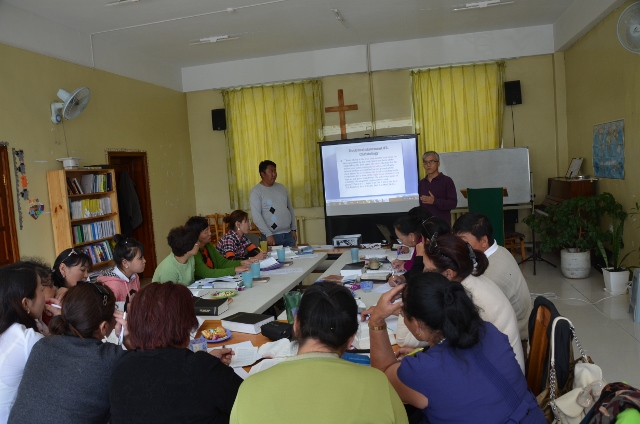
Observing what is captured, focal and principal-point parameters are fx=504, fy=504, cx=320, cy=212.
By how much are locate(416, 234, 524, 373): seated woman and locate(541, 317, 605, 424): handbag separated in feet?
0.72

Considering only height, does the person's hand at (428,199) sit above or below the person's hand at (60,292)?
above

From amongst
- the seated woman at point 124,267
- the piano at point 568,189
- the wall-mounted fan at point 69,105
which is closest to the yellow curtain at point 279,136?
the wall-mounted fan at point 69,105

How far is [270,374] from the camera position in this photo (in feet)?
4.15

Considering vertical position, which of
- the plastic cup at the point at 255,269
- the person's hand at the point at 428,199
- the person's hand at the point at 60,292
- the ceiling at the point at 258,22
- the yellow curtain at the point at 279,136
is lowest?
the plastic cup at the point at 255,269

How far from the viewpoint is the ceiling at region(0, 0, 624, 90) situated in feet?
17.5

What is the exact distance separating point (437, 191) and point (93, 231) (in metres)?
3.77

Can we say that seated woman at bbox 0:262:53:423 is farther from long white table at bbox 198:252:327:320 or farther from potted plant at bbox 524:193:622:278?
potted plant at bbox 524:193:622:278

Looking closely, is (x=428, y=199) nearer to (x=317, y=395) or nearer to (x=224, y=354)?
(x=224, y=354)

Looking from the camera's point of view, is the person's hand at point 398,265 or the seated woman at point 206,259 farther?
the seated woman at point 206,259

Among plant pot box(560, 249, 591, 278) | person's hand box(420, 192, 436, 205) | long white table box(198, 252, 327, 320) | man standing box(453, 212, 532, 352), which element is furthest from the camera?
plant pot box(560, 249, 591, 278)

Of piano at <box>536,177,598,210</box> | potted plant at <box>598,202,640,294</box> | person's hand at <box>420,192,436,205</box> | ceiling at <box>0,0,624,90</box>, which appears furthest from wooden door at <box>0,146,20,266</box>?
piano at <box>536,177,598,210</box>

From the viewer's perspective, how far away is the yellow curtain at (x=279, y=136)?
7.92m

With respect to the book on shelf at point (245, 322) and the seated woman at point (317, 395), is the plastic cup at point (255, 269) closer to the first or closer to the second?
the book on shelf at point (245, 322)

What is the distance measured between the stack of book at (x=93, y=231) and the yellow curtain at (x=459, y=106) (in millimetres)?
4491
